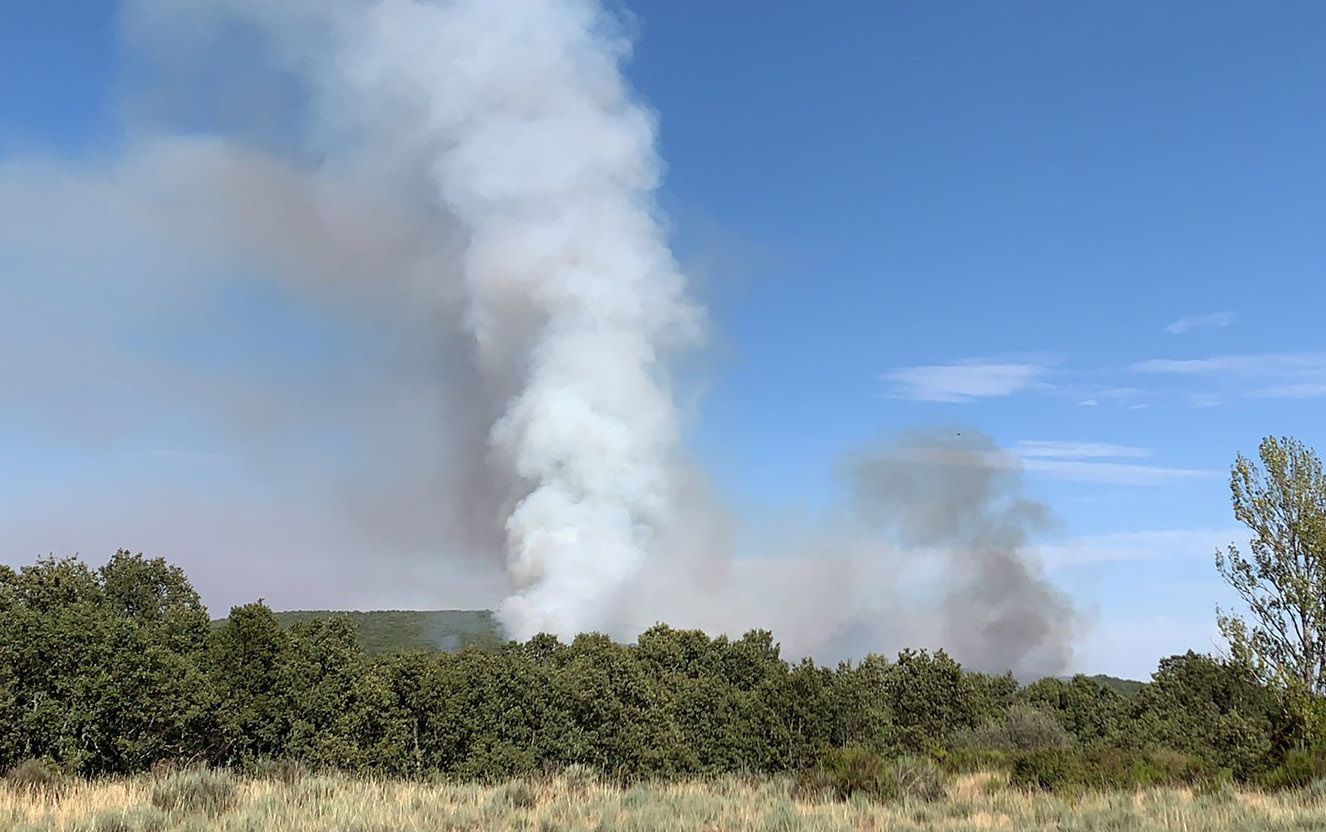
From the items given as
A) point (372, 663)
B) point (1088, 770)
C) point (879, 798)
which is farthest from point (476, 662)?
point (1088, 770)

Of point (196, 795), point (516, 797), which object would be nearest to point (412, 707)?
point (516, 797)

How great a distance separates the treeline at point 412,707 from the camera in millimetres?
24359

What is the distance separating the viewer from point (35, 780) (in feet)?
61.8

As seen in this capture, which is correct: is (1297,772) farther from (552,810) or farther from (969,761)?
(552,810)

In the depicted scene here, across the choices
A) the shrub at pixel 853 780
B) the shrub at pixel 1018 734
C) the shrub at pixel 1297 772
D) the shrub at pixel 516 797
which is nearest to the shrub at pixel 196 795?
the shrub at pixel 516 797

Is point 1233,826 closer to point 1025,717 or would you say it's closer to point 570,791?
point 570,791

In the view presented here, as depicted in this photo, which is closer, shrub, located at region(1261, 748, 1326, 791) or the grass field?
the grass field

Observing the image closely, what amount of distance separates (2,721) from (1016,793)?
24.6 meters

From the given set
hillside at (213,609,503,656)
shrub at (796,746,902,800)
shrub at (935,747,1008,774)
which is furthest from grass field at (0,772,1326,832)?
hillside at (213,609,503,656)

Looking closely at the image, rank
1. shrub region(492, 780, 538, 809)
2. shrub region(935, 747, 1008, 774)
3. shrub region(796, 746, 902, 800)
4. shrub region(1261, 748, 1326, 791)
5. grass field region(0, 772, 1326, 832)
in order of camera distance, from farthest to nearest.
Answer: shrub region(935, 747, 1008, 774), shrub region(1261, 748, 1326, 791), shrub region(796, 746, 902, 800), shrub region(492, 780, 538, 809), grass field region(0, 772, 1326, 832)

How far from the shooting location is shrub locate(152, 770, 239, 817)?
15.2 meters

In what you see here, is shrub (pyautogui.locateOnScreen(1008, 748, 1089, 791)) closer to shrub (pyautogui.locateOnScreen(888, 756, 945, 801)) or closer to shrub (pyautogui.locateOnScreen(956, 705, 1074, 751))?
shrub (pyautogui.locateOnScreen(888, 756, 945, 801))

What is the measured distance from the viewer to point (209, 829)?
515 inches

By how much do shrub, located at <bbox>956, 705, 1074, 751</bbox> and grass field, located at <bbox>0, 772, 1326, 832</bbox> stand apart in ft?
86.5
